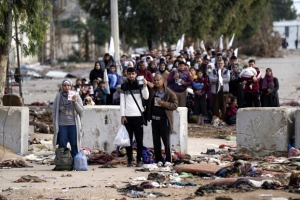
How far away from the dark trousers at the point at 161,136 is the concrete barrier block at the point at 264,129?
1.99 metres

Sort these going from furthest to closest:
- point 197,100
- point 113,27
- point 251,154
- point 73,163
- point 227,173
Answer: point 113,27 < point 197,100 < point 251,154 < point 73,163 < point 227,173

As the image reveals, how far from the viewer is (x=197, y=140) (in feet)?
61.8

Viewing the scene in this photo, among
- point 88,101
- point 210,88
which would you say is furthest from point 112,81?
point 210,88

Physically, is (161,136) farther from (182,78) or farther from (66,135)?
(182,78)

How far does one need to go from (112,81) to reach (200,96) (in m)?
2.47

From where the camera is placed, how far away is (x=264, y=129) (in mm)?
15414

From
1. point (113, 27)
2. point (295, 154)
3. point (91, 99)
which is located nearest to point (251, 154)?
point (295, 154)

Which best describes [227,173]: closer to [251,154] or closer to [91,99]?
[251,154]

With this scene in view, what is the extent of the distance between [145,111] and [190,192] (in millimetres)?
3176

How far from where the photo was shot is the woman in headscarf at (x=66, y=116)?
14008mm

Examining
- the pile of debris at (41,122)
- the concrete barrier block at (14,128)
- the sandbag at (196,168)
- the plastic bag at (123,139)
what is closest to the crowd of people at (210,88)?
the pile of debris at (41,122)

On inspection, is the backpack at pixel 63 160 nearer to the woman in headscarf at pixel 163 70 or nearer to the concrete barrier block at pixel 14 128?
the concrete barrier block at pixel 14 128

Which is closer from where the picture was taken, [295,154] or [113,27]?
[295,154]

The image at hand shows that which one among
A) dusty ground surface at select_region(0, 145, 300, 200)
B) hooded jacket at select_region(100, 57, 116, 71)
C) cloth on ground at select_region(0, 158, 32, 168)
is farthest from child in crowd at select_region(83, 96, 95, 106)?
dusty ground surface at select_region(0, 145, 300, 200)
